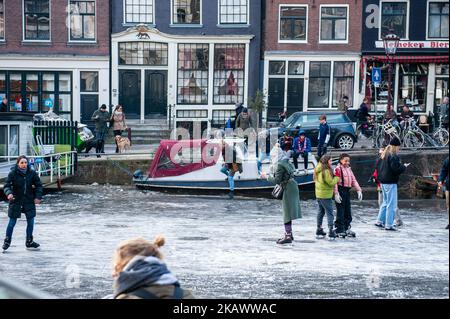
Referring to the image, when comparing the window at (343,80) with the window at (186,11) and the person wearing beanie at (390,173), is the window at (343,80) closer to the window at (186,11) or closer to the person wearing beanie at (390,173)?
the window at (186,11)

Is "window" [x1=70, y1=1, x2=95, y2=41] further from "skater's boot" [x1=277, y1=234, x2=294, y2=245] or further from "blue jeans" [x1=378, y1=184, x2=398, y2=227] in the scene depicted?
"skater's boot" [x1=277, y1=234, x2=294, y2=245]

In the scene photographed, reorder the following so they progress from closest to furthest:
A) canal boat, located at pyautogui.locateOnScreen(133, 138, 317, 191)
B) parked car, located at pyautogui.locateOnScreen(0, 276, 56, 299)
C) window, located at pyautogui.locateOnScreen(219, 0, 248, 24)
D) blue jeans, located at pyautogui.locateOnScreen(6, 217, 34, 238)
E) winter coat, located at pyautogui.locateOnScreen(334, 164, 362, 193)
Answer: parked car, located at pyautogui.locateOnScreen(0, 276, 56, 299), blue jeans, located at pyautogui.locateOnScreen(6, 217, 34, 238), winter coat, located at pyautogui.locateOnScreen(334, 164, 362, 193), canal boat, located at pyautogui.locateOnScreen(133, 138, 317, 191), window, located at pyautogui.locateOnScreen(219, 0, 248, 24)

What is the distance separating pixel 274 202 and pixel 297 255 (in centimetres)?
920

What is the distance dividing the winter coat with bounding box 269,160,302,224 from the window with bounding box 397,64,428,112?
22060 mm

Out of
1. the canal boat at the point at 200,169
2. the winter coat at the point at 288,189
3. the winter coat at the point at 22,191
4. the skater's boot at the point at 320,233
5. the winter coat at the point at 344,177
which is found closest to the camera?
the winter coat at the point at 22,191

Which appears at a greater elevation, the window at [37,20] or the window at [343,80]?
the window at [37,20]

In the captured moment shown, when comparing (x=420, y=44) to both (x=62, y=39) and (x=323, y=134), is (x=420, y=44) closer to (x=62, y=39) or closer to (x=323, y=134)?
(x=323, y=134)

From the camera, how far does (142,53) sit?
3600 cm

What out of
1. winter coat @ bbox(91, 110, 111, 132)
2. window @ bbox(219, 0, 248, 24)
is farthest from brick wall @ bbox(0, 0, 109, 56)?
winter coat @ bbox(91, 110, 111, 132)

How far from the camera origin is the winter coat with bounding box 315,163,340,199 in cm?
1541

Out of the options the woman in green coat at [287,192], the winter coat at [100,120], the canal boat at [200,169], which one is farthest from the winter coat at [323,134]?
the woman in green coat at [287,192]

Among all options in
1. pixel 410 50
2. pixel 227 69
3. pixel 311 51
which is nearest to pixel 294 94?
pixel 311 51

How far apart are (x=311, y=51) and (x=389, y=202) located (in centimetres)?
2008

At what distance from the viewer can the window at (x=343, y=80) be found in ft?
119
